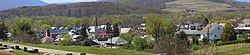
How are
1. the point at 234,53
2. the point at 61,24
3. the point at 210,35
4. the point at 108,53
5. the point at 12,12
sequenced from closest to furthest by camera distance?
1. the point at 108,53
2. the point at 234,53
3. the point at 210,35
4. the point at 61,24
5. the point at 12,12

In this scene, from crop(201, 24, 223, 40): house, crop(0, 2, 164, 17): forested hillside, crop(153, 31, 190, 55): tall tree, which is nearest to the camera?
crop(153, 31, 190, 55): tall tree

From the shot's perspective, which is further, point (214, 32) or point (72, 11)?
point (72, 11)

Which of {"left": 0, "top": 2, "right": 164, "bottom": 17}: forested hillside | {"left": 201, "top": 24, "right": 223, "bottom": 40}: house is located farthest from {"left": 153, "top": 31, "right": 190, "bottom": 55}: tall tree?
{"left": 0, "top": 2, "right": 164, "bottom": 17}: forested hillside

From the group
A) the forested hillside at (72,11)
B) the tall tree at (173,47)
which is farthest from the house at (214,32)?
the forested hillside at (72,11)

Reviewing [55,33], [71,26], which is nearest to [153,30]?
[55,33]

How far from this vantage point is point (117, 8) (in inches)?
7721

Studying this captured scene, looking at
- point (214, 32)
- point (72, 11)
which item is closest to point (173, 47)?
point (214, 32)

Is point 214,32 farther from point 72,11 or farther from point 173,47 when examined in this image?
point 72,11

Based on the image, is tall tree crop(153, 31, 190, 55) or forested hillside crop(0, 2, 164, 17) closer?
tall tree crop(153, 31, 190, 55)

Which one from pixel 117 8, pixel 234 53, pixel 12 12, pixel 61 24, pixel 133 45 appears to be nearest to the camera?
pixel 234 53

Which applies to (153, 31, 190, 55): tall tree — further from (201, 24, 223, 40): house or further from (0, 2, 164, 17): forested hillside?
(0, 2, 164, 17): forested hillside

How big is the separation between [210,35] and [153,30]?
1748 centimetres

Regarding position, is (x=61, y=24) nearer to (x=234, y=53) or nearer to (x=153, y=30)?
(x=153, y=30)

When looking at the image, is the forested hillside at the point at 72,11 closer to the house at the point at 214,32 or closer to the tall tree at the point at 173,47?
the house at the point at 214,32
